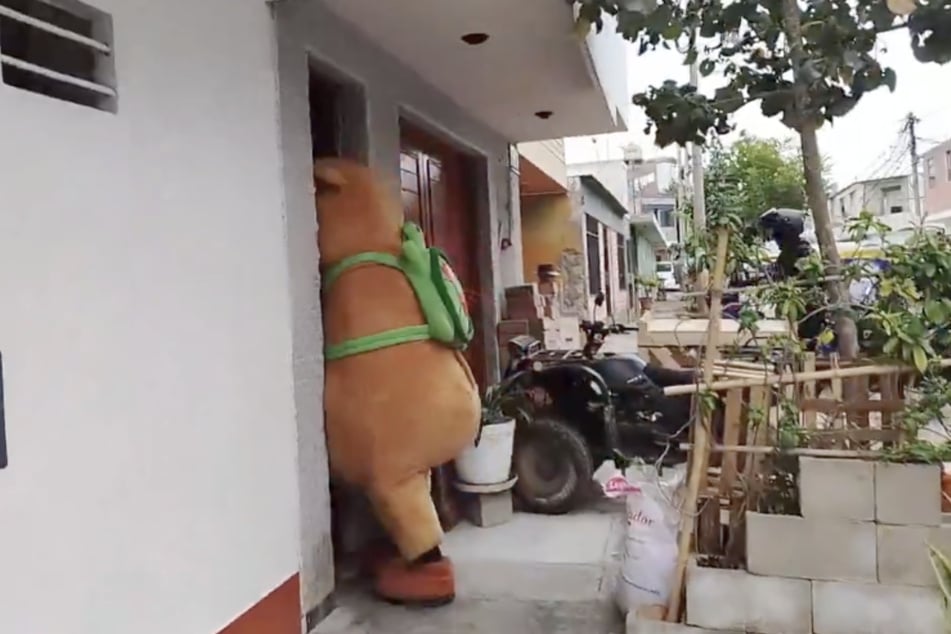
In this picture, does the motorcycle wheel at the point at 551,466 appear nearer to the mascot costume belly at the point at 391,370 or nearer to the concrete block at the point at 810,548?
the mascot costume belly at the point at 391,370

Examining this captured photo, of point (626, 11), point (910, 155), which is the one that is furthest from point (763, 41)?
point (910, 155)

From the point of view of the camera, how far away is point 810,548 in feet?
10.1

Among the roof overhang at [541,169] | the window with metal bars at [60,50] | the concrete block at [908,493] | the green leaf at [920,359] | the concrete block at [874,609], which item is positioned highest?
the roof overhang at [541,169]

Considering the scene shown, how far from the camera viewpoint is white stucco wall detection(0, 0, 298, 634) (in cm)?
212

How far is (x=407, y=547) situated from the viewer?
3850 mm

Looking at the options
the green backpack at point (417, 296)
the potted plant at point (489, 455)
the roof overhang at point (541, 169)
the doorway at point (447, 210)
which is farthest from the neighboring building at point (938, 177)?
the green backpack at point (417, 296)

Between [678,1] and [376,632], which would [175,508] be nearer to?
[376,632]

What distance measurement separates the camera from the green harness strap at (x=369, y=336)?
3924mm

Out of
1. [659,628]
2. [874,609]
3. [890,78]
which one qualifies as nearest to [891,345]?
[874,609]

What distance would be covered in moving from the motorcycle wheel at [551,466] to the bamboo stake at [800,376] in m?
2.24

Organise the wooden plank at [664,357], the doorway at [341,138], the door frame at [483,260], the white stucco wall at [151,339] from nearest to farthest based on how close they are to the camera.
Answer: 1. the white stucco wall at [151,339]
2. the doorway at [341,138]
3. the wooden plank at [664,357]
4. the door frame at [483,260]

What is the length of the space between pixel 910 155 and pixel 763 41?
25.2m

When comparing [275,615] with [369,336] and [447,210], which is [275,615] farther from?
→ [447,210]

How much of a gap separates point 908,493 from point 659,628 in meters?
1.00
